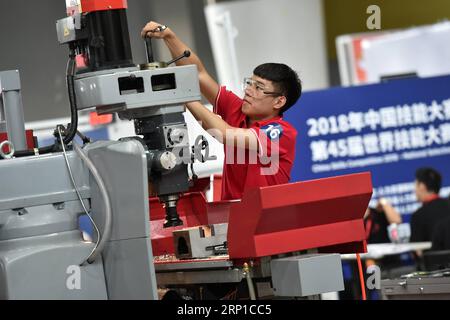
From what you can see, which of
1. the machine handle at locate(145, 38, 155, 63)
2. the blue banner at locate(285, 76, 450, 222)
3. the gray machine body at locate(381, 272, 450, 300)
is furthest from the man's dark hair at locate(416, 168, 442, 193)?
the machine handle at locate(145, 38, 155, 63)

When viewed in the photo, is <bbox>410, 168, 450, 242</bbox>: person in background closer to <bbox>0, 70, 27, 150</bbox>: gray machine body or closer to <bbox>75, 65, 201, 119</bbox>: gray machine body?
<bbox>75, 65, 201, 119</bbox>: gray machine body

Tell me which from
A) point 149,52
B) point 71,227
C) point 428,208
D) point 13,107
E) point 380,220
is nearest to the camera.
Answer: point 71,227

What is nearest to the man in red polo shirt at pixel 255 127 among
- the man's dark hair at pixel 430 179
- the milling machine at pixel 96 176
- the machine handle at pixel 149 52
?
the machine handle at pixel 149 52

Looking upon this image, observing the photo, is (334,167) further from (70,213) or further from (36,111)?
(70,213)

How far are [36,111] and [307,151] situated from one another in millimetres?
3418

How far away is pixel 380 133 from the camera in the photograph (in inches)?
342

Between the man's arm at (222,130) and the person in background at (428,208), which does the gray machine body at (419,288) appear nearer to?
the man's arm at (222,130)

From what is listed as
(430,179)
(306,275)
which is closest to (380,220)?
(430,179)

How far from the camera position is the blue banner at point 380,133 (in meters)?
8.38

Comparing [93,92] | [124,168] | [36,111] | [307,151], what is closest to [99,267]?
[124,168]

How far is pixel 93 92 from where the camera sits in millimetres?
3564

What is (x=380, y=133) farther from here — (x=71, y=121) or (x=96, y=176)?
(x=96, y=176)

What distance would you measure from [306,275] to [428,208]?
5310 mm
